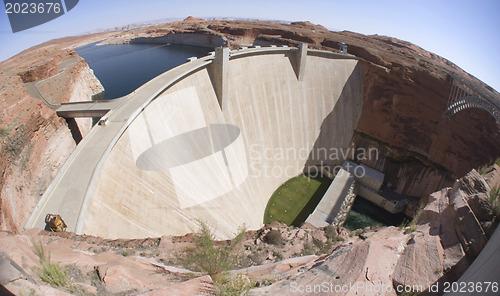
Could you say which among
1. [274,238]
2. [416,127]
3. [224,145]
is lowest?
[274,238]

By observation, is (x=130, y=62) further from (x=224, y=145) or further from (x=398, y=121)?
(x=398, y=121)

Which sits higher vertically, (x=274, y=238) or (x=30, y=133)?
(x=30, y=133)

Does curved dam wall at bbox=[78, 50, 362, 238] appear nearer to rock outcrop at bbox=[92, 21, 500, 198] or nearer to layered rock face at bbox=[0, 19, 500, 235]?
rock outcrop at bbox=[92, 21, 500, 198]

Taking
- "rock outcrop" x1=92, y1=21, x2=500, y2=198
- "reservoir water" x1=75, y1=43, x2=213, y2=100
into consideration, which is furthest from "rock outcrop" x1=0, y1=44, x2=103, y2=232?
"rock outcrop" x1=92, y1=21, x2=500, y2=198

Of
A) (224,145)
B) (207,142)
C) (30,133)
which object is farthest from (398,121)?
(30,133)

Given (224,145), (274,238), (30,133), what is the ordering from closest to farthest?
(274,238) < (30,133) < (224,145)

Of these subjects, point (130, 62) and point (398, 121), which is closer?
point (398, 121)
